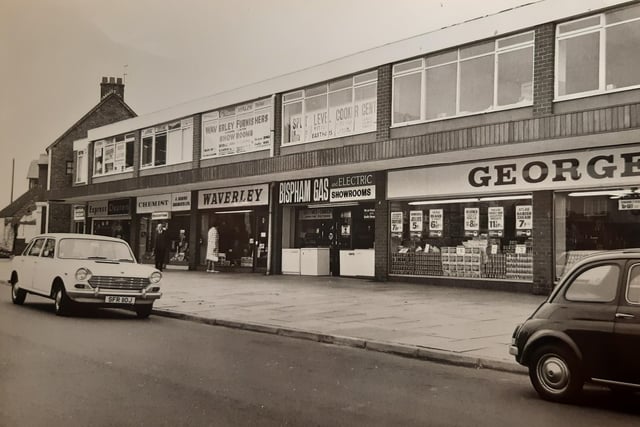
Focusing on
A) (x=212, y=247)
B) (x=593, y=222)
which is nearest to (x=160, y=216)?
(x=212, y=247)

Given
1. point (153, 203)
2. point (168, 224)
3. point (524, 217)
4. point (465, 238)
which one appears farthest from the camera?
point (153, 203)

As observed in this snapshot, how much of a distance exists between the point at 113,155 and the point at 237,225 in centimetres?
1060

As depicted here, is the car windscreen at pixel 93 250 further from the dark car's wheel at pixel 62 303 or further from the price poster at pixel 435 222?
the price poster at pixel 435 222

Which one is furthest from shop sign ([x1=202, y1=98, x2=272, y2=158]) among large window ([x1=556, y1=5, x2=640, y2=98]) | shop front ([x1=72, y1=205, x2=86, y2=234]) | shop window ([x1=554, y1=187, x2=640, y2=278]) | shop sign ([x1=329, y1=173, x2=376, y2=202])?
shop front ([x1=72, y1=205, x2=86, y2=234])

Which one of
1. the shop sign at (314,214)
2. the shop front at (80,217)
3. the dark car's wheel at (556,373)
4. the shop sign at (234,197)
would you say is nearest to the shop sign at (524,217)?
the shop sign at (314,214)

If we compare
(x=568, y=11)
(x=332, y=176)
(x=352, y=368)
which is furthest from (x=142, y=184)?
(x=352, y=368)

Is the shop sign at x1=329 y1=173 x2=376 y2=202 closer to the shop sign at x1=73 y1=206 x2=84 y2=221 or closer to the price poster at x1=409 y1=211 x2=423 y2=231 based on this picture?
the price poster at x1=409 y1=211 x2=423 y2=231

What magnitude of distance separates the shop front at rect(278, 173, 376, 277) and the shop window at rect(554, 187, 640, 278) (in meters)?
6.07

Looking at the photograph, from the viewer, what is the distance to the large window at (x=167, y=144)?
26609 millimetres

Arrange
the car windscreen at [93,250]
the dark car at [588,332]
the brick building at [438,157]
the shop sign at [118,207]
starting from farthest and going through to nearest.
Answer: the shop sign at [118,207], the brick building at [438,157], the car windscreen at [93,250], the dark car at [588,332]

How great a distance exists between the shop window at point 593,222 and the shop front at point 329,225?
6074mm

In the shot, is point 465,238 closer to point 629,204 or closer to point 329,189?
point 629,204

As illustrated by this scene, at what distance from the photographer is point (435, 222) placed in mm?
18000

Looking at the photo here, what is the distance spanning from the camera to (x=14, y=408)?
5.13m
